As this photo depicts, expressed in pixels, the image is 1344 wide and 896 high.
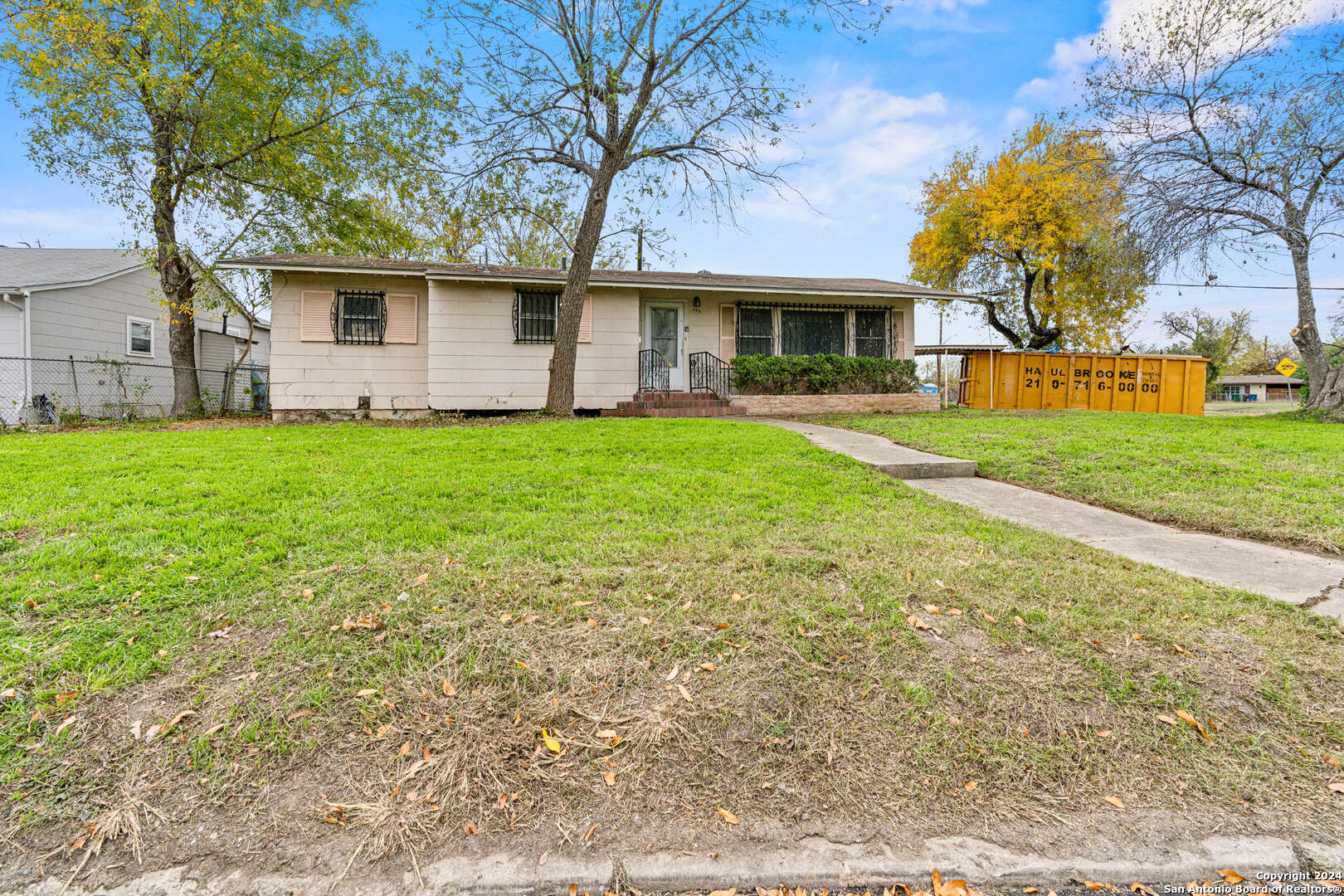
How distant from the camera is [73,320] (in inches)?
508

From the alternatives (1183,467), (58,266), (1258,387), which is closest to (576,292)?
(1183,467)

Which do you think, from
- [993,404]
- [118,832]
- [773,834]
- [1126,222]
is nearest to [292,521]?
[118,832]

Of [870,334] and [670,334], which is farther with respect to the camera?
[870,334]

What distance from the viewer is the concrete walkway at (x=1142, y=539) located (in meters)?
3.12

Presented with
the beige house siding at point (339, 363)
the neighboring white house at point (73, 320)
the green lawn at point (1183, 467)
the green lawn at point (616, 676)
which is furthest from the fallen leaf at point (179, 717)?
the neighboring white house at point (73, 320)

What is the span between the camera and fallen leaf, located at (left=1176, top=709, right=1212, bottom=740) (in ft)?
6.60

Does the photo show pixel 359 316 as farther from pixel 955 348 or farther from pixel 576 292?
pixel 955 348

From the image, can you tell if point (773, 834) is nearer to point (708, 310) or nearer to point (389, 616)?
point (389, 616)

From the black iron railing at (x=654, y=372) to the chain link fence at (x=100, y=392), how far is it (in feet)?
23.5

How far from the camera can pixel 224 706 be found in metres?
2.06

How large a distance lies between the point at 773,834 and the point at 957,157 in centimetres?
2312

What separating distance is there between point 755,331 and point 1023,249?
11140mm

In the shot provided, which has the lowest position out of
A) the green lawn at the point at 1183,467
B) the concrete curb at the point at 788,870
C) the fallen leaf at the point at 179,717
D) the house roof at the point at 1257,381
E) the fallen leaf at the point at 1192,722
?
the concrete curb at the point at 788,870

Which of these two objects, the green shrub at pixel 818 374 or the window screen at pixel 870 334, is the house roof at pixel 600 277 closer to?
the window screen at pixel 870 334
